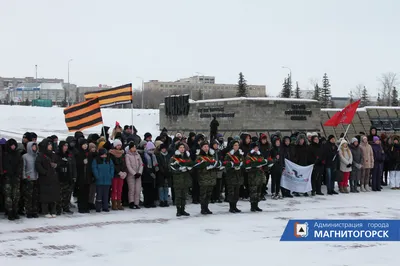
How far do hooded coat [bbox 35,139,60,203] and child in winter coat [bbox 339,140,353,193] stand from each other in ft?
28.1

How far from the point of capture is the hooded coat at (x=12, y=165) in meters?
11.1

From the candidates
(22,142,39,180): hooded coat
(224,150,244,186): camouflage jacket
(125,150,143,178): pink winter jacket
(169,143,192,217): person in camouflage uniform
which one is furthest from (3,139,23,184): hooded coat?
(224,150,244,186): camouflage jacket

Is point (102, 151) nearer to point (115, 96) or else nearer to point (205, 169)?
point (205, 169)

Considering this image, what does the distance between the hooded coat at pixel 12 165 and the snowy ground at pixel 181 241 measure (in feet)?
2.93

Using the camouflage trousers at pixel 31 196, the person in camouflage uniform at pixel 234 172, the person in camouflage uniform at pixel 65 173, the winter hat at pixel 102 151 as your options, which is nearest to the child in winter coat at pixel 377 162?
the person in camouflage uniform at pixel 234 172

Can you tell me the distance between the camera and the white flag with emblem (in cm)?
1502

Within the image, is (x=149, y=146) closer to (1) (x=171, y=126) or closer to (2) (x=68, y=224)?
(2) (x=68, y=224)

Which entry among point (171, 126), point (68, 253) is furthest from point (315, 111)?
point (68, 253)

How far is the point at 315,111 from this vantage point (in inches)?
1351

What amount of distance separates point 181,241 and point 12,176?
4219 millimetres

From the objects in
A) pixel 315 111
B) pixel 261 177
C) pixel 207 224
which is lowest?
pixel 207 224

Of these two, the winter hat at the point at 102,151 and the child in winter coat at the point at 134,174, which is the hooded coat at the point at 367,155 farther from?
the winter hat at the point at 102,151

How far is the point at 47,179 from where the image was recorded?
37.9 ft

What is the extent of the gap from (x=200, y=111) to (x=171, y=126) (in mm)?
3447
